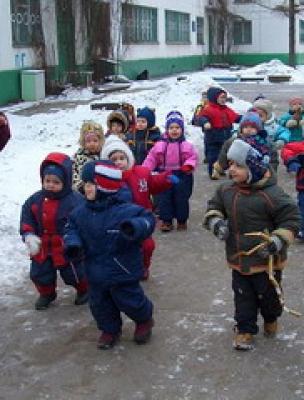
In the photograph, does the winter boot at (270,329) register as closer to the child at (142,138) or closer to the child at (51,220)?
the child at (51,220)

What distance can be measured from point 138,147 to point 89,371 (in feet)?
14.9

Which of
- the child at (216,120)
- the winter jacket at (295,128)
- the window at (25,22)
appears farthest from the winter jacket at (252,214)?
the window at (25,22)

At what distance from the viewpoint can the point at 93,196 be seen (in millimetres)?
4465

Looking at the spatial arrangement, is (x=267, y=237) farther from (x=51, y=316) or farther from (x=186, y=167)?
(x=186, y=167)

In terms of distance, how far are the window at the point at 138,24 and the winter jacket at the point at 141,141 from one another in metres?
22.6

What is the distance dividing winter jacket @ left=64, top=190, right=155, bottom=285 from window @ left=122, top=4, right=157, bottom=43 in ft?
87.8

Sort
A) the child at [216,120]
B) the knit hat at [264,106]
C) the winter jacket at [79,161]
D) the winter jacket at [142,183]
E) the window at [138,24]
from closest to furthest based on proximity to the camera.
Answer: the winter jacket at [142,183], the winter jacket at [79,161], the knit hat at [264,106], the child at [216,120], the window at [138,24]

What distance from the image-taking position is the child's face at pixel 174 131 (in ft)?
25.1

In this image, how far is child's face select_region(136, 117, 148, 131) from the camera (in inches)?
333

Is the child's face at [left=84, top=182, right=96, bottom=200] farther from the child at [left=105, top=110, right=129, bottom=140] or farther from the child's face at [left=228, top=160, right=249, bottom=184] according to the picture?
the child at [left=105, top=110, right=129, bottom=140]

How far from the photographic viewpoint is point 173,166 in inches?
301

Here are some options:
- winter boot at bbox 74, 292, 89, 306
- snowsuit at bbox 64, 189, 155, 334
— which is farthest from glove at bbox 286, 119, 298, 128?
snowsuit at bbox 64, 189, 155, 334

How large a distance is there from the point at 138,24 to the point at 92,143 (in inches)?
1061

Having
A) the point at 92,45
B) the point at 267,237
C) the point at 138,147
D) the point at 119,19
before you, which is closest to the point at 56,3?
the point at 92,45
